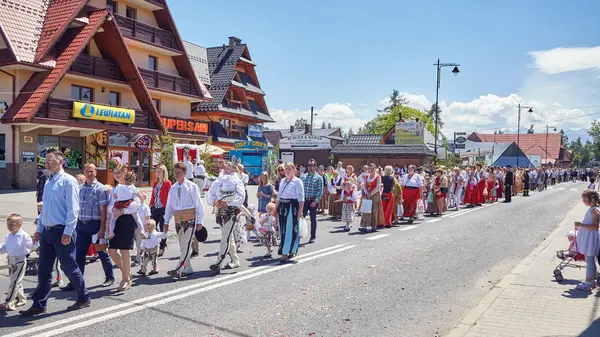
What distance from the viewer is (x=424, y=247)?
1137 cm

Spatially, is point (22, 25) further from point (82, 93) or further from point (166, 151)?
point (166, 151)

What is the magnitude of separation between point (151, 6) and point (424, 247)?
2595 centimetres

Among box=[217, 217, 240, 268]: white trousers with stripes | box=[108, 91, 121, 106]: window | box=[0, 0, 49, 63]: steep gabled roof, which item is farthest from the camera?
box=[108, 91, 121, 106]: window

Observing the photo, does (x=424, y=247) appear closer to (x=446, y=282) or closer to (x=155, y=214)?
(x=446, y=282)

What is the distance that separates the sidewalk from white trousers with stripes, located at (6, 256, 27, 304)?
5.12 meters

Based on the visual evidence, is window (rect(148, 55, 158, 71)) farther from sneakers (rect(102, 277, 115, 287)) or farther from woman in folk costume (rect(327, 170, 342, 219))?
sneakers (rect(102, 277, 115, 287))

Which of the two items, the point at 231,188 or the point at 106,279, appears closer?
the point at 106,279

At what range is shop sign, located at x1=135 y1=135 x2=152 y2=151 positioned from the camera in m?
28.0

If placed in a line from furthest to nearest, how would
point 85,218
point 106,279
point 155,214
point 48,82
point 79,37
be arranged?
point 79,37 → point 48,82 → point 155,214 → point 106,279 → point 85,218

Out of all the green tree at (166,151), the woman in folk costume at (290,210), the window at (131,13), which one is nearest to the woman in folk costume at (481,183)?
the green tree at (166,151)

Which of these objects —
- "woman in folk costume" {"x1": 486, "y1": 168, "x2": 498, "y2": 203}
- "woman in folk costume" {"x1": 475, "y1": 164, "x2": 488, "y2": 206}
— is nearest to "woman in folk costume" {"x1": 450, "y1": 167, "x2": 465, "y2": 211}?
"woman in folk costume" {"x1": 475, "y1": 164, "x2": 488, "y2": 206}

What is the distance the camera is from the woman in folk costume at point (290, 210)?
944cm

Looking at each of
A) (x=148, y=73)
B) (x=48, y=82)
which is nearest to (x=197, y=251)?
(x=48, y=82)

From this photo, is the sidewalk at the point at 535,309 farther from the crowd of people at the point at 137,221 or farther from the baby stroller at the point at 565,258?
the crowd of people at the point at 137,221
